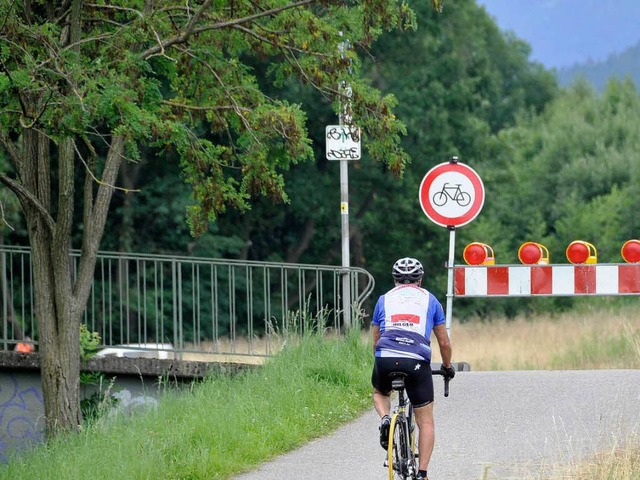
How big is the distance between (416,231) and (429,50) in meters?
5.74

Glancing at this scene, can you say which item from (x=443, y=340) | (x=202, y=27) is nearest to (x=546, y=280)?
(x=202, y=27)

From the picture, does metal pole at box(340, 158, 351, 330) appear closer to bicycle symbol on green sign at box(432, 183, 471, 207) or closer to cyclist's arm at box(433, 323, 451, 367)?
bicycle symbol on green sign at box(432, 183, 471, 207)

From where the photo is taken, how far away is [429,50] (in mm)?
42312

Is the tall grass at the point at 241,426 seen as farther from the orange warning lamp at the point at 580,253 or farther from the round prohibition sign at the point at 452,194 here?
the round prohibition sign at the point at 452,194

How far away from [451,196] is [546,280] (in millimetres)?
1313

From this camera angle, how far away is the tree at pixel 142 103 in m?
10.9

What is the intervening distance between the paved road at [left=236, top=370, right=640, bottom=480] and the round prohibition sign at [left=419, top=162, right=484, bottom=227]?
1.71m

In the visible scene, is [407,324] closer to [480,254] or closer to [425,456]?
[425,456]

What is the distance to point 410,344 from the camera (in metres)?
7.95

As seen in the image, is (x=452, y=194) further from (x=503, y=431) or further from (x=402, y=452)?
(x=402, y=452)

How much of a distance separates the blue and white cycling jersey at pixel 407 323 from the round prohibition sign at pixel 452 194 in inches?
235

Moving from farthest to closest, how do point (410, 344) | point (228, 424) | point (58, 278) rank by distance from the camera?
1. point (58, 278)
2. point (228, 424)
3. point (410, 344)

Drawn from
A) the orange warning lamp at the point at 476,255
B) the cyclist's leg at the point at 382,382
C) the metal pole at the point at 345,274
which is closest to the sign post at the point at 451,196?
the orange warning lamp at the point at 476,255

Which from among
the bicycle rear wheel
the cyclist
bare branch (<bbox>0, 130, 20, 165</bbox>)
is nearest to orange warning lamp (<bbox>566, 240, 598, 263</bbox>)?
bare branch (<bbox>0, 130, 20, 165</bbox>)
